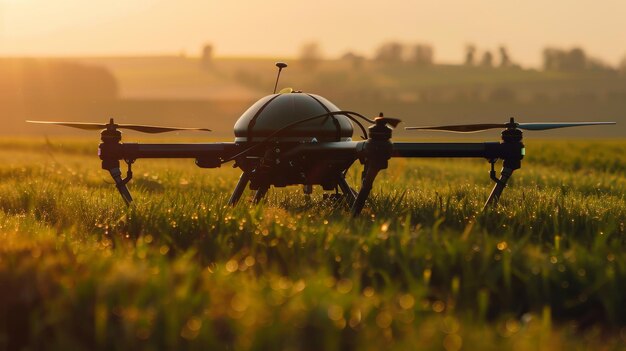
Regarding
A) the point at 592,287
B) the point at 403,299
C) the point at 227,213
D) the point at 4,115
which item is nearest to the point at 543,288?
the point at 592,287

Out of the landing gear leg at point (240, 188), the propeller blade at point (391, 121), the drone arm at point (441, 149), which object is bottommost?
the landing gear leg at point (240, 188)

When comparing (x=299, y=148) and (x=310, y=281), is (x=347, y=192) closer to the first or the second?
(x=299, y=148)

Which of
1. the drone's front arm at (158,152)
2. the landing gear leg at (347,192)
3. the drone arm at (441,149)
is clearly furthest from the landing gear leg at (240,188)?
the drone arm at (441,149)

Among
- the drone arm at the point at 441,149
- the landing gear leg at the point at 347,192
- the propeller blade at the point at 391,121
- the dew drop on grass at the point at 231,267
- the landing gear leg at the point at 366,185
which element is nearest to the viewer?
the dew drop on grass at the point at 231,267

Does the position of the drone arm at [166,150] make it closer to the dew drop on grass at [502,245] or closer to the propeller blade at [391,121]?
the propeller blade at [391,121]

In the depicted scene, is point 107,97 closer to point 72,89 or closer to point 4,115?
point 72,89

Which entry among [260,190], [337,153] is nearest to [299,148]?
[337,153]

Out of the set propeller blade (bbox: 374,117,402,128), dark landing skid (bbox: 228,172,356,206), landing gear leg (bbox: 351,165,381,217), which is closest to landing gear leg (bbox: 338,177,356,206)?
dark landing skid (bbox: 228,172,356,206)
